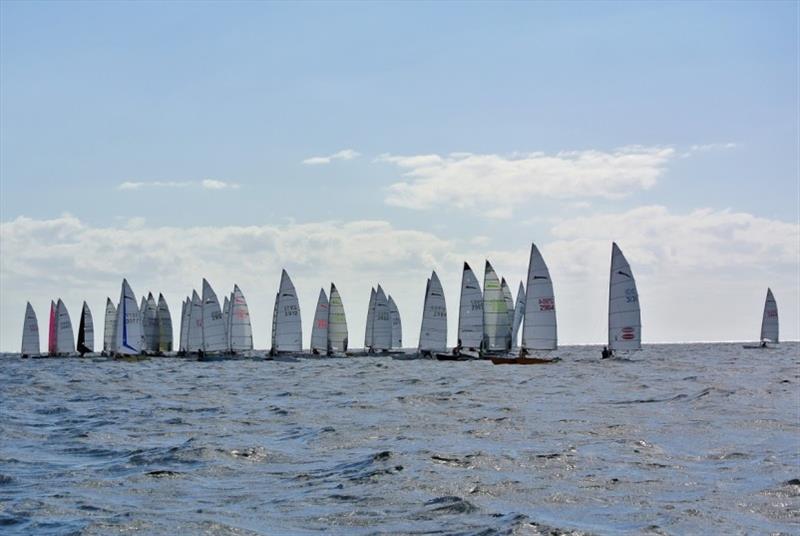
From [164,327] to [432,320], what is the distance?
36682 millimetres

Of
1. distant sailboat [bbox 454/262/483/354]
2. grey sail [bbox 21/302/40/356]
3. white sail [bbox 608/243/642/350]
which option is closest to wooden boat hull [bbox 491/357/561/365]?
white sail [bbox 608/243/642/350]

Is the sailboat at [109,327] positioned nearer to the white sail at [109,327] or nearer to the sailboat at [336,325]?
the white sail at [109,327]

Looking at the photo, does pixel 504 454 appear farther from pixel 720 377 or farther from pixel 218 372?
pixel 218 372

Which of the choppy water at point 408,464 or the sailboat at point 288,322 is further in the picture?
the sailboat at point 288,322

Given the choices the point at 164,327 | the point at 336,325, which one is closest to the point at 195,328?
the point at 164,327

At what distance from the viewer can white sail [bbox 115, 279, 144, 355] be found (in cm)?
8131

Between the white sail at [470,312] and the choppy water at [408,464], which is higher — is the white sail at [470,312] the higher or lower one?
the higher one

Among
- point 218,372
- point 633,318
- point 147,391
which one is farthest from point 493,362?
point 147,391

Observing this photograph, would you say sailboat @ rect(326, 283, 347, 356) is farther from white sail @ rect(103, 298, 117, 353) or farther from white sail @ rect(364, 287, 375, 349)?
white sail @ rect(103, 298, 117, 353)

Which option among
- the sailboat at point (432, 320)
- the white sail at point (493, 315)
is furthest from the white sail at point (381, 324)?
the white sail at point (493, 315)

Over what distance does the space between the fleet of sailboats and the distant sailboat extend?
6cm

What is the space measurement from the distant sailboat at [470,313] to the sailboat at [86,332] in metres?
39.6

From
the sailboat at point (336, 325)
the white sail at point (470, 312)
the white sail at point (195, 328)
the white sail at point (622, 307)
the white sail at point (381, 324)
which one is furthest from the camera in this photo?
the white sail at point (195, 328)

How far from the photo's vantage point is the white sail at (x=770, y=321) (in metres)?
109
